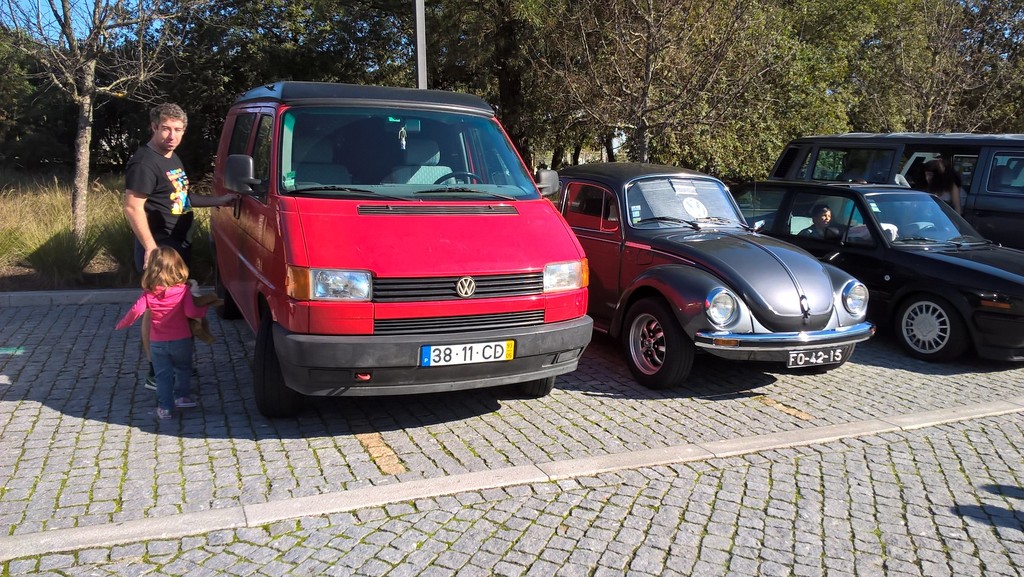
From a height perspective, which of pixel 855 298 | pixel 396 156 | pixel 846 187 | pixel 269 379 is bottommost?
pixel 269 379

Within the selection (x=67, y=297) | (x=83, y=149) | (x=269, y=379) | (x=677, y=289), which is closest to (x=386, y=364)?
(x=269, y=379)

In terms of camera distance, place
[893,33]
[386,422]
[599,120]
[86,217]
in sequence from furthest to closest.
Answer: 1. [893,33]
2. [599,120]
3. [86,217]
4. [386,422]

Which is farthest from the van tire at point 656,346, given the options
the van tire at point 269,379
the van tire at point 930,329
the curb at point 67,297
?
the curb at point 67,297

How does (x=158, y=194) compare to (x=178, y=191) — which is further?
(x=178, y=191)

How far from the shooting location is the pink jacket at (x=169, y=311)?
5023 millimetres

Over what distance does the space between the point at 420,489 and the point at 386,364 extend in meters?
0.76

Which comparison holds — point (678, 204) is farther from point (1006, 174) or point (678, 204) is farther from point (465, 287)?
point (1006, 174)

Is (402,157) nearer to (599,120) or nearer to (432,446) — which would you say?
(432,446)

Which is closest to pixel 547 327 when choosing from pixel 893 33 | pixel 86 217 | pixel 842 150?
pixel 842 150

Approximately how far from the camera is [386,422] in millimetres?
5289

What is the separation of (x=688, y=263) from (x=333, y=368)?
3.16 metres

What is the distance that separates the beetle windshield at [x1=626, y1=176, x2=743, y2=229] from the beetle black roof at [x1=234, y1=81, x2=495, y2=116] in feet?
5.79

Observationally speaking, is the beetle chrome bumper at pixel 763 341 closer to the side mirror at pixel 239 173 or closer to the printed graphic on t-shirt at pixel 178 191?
the side mirror at pixel 239 173

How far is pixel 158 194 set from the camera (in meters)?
5.58
